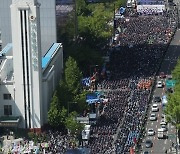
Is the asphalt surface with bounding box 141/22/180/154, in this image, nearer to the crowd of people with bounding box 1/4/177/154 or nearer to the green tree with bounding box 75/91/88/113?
the crowd of people with bounding box 1/4/177/154

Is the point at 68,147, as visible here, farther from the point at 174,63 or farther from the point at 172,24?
the point at 172,24

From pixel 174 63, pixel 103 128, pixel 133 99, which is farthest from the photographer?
pixel 174 63

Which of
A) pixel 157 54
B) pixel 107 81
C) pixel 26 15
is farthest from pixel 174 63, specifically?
pixel 26 15

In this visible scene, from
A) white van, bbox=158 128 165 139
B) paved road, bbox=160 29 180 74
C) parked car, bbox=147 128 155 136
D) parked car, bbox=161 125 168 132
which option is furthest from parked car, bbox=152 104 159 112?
paved road, bbox=160 29 180 74

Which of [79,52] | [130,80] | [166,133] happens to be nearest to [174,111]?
[166,133]

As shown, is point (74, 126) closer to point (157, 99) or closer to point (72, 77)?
point (72, 77)

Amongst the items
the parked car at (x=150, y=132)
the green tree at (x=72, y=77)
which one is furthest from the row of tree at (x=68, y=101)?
the parked car at (x=150, y=132)
